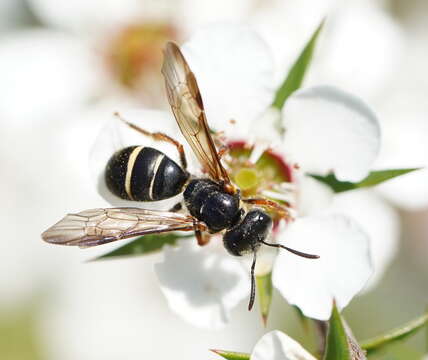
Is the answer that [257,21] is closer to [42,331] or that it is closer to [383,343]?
[383,343]

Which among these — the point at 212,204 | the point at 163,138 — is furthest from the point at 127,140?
the point at 212,204

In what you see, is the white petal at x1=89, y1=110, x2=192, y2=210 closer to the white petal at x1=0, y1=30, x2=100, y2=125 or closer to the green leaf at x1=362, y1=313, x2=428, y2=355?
the green leaf at x1=362, y1=313, x2=428, y2=355

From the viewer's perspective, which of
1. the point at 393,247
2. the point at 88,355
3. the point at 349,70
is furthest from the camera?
the point at 88,355

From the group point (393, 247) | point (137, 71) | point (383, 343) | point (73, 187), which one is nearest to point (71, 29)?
point (137, 71)

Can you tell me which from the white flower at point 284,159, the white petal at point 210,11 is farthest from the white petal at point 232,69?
the white petal at point 210,11

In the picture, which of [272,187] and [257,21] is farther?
[257,21]

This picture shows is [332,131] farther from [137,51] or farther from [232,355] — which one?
[137,51]
